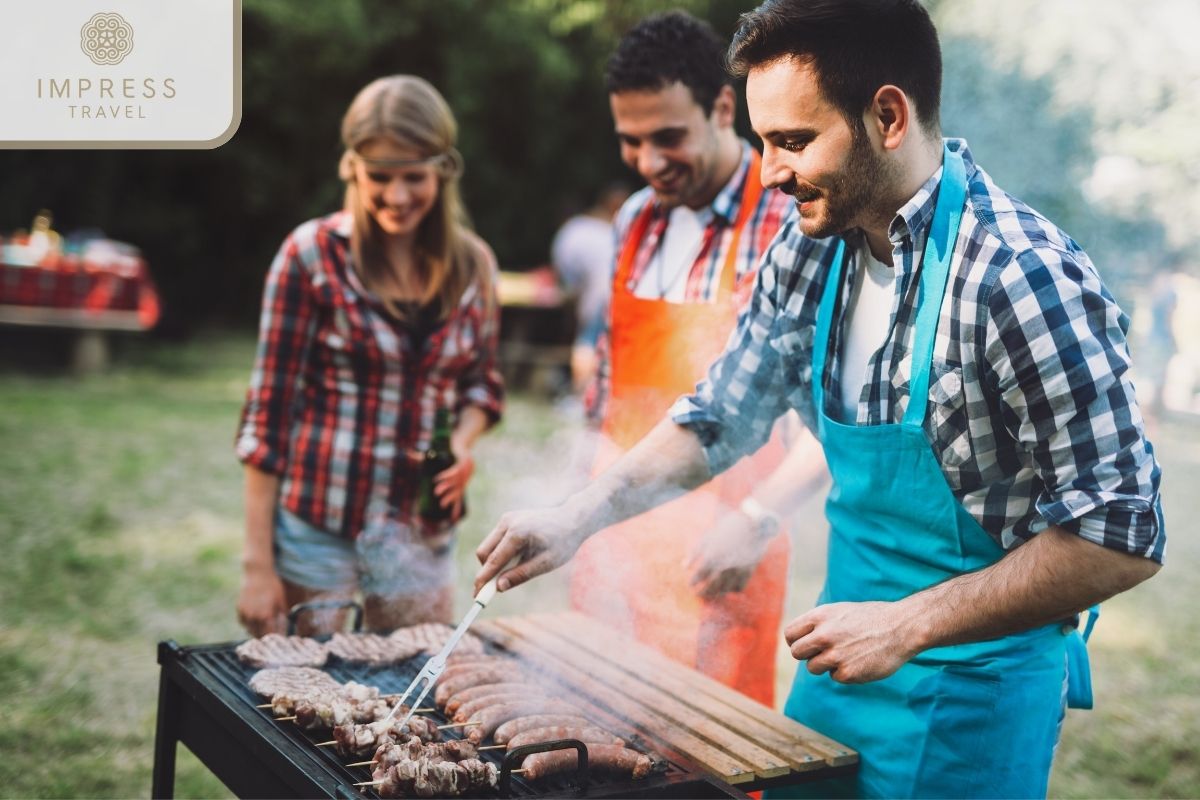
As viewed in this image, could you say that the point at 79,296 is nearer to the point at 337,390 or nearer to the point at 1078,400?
the point at 337,390

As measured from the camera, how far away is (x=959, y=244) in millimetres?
1937

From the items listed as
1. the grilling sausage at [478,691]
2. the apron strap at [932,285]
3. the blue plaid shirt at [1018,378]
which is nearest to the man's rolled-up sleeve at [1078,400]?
the blue plaid shirt at [1018,378]

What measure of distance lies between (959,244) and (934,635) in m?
0.68

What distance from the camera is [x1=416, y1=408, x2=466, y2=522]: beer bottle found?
346 centimetres

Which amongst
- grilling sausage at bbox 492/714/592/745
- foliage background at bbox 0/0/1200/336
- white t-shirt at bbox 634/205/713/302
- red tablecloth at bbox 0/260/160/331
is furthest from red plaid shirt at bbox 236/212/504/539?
red tablecloth at bbox 0/260/160/331

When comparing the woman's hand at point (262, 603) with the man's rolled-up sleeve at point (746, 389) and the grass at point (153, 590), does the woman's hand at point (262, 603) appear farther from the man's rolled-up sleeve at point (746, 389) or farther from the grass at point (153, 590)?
the man's rolled-up sleeve at point (746, 389)

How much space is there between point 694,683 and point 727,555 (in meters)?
0.40

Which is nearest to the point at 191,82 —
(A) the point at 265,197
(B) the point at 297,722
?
(B) the point at 297,722

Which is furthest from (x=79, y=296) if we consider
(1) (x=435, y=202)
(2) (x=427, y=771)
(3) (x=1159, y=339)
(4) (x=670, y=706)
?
(2) (x=427, y=771)

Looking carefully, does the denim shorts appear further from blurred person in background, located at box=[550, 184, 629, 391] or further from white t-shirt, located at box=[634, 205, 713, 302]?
blurred person in background, located at box=[550, 184, 629, 391]

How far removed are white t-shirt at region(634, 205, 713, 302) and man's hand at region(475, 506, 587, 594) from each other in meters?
1.05

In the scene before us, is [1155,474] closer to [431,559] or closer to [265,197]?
[431,559]

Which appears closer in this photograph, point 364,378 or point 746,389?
point 746,389

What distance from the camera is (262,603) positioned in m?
3.26
